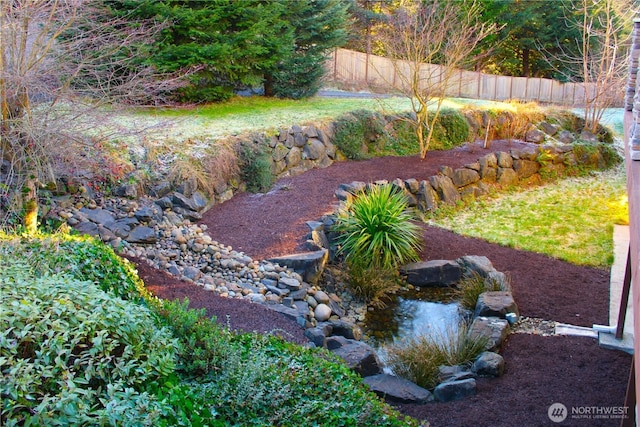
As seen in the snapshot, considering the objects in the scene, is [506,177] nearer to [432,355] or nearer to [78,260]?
[432,355]

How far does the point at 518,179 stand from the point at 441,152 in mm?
2085

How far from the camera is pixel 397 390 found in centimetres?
535

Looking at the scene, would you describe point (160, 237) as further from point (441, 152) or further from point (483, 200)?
point (441, 152)

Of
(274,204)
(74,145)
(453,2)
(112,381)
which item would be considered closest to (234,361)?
(112,381)

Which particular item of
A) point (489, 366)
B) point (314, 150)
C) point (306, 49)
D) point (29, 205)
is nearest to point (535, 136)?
point (306, 49)

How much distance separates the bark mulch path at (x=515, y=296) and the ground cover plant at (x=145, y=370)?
1274mm

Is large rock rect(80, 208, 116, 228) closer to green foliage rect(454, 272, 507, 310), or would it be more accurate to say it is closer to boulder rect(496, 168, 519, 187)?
green foliage rect(454, 272, 507, 310)

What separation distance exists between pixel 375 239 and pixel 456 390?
379 centimetres

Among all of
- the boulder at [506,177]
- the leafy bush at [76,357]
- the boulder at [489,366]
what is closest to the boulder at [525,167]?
the boulder at [506,177]

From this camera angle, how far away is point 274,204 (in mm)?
10391

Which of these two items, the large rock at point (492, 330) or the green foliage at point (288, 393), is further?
the large rock at point (492, 330)

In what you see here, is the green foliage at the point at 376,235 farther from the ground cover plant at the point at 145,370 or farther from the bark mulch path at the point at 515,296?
the ground cover plant at the point at 145,370

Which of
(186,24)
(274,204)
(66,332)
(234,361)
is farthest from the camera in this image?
(186,24)

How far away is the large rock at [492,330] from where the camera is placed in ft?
20.6
